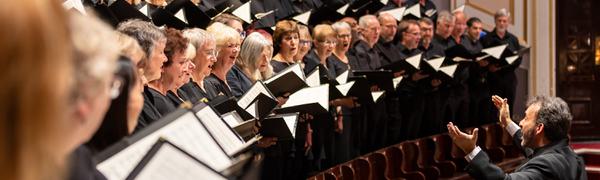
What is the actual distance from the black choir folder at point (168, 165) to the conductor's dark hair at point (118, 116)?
6 cm

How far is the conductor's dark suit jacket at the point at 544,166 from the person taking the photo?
→ 9.78 ft

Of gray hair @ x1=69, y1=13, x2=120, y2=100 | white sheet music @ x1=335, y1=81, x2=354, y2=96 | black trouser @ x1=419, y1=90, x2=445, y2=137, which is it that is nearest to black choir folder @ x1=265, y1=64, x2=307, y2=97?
white sheet music @ x1=335, y1=81, x2=354, y2=96

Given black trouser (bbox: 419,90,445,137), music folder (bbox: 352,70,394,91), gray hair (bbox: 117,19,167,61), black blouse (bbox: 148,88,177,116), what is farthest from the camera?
black trouser (bbox: 419,90,445,137)

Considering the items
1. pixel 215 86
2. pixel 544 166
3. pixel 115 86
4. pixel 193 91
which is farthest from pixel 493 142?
pixel 115 86

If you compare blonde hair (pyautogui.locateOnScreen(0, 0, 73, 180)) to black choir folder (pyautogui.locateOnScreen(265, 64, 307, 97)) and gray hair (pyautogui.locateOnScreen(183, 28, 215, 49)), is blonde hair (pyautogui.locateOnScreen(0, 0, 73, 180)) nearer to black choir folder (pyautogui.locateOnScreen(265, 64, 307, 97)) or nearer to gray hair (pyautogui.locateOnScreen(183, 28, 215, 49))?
gray hair (pyautogui.locateOnScreen(183, 28, 215, 49))

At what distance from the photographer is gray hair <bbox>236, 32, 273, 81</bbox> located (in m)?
3.79

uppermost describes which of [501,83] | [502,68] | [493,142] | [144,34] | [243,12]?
[144,34]

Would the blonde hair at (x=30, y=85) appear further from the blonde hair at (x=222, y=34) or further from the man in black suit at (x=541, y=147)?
the blonde hair at (x=222, y=34)

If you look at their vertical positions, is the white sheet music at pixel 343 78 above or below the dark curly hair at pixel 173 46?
below

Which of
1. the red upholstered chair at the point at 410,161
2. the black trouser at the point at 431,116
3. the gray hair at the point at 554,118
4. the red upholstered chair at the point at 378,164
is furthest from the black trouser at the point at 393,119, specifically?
the gray hair at the point at 554,118

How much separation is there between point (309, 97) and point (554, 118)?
1.00m

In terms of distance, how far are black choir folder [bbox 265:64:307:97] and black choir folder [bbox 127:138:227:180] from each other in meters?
2.39

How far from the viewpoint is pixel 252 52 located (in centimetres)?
382

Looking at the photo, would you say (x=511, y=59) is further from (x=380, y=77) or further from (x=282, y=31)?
(x=282, y=31)
